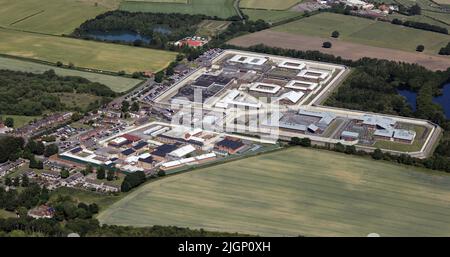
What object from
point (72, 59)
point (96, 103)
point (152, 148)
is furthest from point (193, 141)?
point (72, 59)

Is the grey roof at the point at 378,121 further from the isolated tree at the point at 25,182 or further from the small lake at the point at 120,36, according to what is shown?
the small lake at the point at 120,36

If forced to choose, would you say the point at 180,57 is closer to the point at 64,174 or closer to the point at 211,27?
the point at 211,27

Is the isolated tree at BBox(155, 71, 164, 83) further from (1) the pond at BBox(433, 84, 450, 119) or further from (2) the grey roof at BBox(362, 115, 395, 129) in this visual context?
(1) the pond at BBox(433, 84, 450, 119)

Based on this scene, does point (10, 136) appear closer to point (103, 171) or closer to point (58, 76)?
point (103, 171)

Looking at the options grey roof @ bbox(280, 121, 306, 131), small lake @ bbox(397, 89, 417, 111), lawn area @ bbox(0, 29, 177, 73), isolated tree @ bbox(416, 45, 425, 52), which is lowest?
small lake @ bbox(397, 89, 417, 111)

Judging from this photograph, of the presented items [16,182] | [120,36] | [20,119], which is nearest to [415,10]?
[120,36]

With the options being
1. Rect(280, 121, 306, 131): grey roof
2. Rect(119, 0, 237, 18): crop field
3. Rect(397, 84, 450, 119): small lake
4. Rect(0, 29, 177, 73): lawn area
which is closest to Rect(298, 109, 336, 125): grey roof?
Rect(280, 121, 306, 131): grey roof
